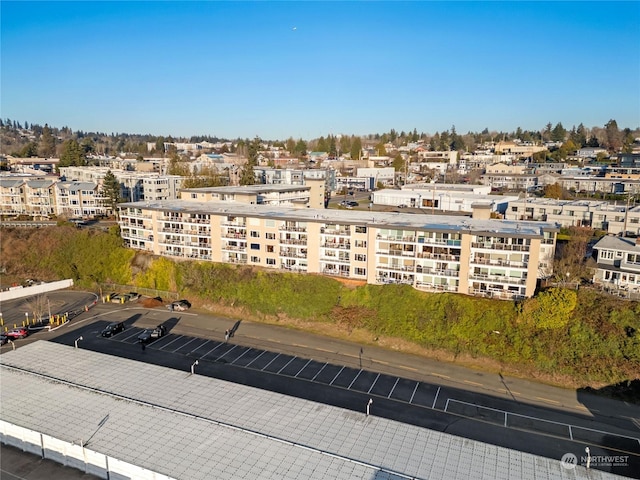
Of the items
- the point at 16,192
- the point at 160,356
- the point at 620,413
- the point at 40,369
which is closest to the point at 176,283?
the point at 160,356

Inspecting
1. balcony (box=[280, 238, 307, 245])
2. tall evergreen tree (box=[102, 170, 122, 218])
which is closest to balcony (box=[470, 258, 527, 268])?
balcony (box=[280, 238, 307, 245])

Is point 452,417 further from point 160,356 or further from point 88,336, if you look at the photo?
point 88,336

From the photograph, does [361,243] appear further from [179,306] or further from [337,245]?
[179,306]

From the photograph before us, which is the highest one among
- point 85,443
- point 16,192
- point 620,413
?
point 16,192

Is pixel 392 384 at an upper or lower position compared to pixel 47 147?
lower

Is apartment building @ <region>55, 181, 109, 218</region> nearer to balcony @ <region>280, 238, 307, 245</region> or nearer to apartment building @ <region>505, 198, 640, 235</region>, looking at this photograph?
balcony @ <region>280, 238, 307, 245</region>

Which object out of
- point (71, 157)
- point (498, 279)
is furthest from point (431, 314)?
point (71, 157)

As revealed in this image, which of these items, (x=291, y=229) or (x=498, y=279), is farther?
(x=291, y=229)
